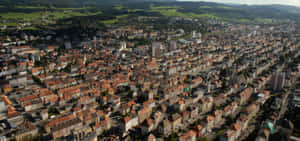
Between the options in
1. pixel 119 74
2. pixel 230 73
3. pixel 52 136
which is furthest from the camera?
pixel 230 73

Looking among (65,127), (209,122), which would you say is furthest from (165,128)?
(65,127)

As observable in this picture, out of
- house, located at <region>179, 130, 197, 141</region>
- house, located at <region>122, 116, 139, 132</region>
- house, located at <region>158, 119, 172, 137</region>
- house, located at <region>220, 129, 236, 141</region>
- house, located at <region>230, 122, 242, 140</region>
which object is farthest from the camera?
house, located at <region>122, 116, 139, 132</region>

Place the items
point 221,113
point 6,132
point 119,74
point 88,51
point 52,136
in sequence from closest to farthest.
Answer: point 52,136, point 6,132, point 221,113, point 119,74, point 88,51

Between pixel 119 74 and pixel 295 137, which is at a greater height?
pixel 119 74

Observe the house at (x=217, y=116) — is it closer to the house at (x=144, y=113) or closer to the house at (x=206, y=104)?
the house at (x=206, y=104)

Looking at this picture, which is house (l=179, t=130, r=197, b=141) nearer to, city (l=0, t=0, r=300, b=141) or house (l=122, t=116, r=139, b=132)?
city (l=0, t=0, r=300, b=141)

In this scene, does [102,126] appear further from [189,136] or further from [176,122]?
[189,136]

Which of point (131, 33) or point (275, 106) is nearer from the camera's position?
point (275, 106)

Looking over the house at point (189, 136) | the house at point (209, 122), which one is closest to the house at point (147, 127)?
the house at point (189, 136)

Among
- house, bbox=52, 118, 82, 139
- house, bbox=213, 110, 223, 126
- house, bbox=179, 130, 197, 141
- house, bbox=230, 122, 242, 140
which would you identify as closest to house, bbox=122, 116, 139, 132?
house, bbox=52, 118, 82, 139

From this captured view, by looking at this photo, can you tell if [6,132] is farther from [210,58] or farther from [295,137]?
[210,58]

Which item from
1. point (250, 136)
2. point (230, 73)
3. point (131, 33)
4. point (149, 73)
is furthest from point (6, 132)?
point (131, 33)
